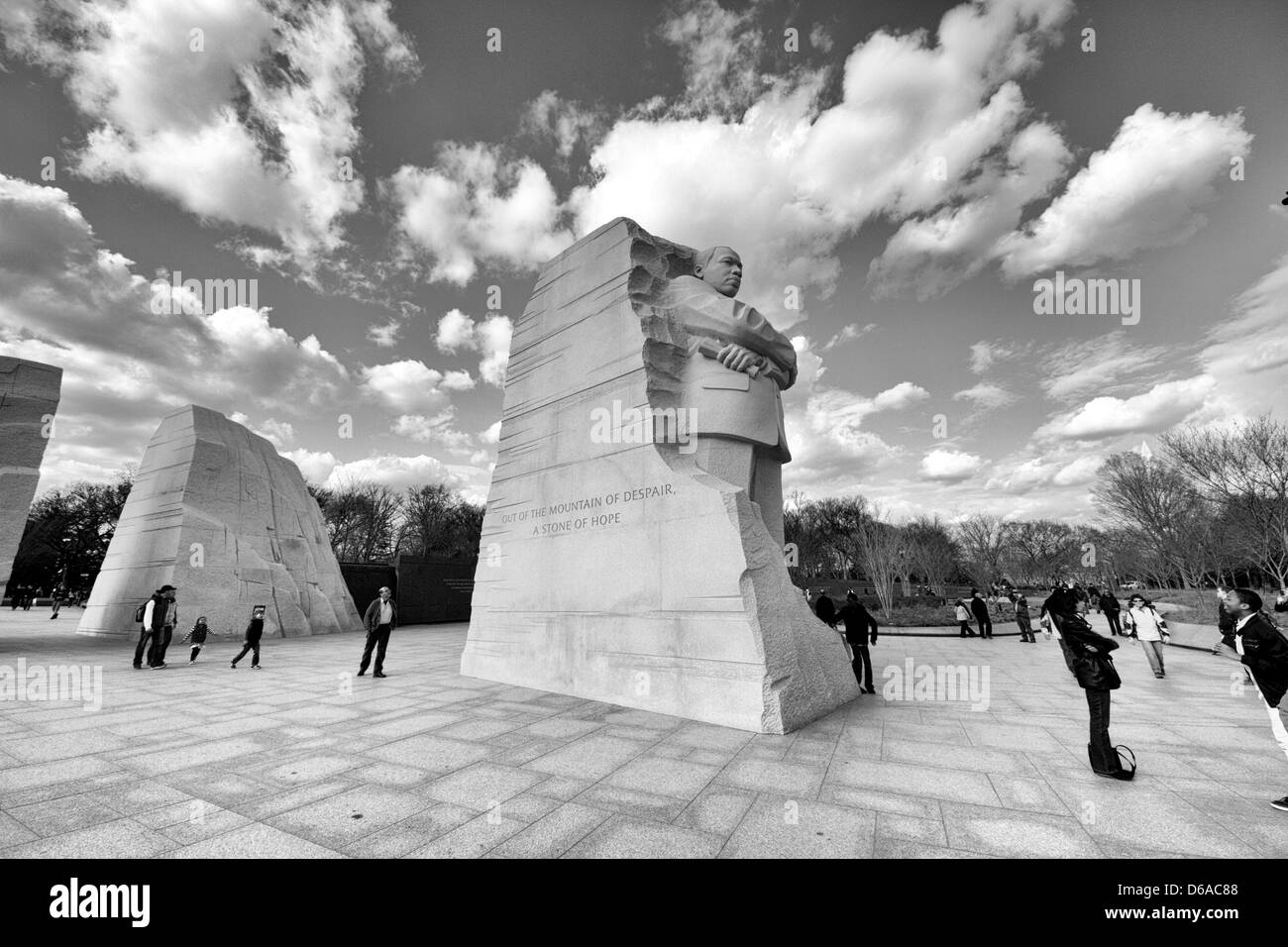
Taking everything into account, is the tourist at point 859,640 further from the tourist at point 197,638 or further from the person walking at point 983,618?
the person walking at point 983,618

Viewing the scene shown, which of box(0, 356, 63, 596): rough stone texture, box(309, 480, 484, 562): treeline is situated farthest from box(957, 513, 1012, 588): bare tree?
box(0, 356, 63, 596): rough stone texture

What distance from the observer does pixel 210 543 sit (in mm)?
15367

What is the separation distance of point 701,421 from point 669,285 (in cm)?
271

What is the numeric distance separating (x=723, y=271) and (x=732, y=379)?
218 centimetres

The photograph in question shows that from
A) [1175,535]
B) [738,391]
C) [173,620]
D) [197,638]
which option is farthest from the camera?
[1175,535]

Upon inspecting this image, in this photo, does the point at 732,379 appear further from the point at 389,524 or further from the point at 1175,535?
the point at 389,524

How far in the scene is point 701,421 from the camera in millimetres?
7566

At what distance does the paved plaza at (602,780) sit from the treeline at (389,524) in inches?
1682

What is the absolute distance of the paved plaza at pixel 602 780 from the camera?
10.3 ft

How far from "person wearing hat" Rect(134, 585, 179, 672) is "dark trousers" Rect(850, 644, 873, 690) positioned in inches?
484

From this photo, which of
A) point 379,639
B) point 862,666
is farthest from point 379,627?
point 862,666

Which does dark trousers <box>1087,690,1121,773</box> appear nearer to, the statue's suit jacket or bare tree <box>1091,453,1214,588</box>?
the statue's suit jacket

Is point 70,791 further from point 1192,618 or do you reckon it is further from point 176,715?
point 1192,618
